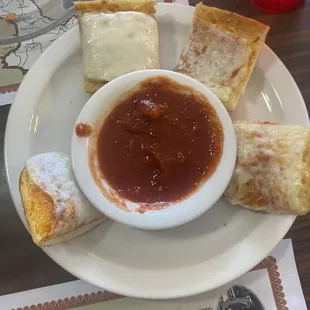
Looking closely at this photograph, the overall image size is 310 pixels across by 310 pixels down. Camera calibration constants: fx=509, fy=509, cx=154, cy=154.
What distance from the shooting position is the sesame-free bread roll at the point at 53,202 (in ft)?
4.90

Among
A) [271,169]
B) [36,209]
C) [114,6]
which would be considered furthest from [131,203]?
[114,6]

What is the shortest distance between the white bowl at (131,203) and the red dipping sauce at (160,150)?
21 mm

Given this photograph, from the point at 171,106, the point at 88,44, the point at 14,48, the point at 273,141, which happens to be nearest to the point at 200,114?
the point at 171,106

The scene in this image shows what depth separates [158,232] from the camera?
164cm

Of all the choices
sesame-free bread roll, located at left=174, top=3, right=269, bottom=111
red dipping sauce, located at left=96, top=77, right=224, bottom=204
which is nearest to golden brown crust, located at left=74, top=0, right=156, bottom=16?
sesame-free bread roll, located at left=174, top=3, right=269, bottom=111

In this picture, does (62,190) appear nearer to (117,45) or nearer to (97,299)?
(97,299)

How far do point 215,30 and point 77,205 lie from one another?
0.72 m

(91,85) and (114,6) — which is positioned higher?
(114,6)

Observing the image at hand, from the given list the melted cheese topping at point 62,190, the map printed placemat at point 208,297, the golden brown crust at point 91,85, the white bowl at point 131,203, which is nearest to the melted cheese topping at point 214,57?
the white bowl at point 131,203

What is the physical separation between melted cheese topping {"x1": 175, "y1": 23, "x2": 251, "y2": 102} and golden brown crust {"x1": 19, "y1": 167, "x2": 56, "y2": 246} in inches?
23.5

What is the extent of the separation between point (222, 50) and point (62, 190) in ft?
2.26

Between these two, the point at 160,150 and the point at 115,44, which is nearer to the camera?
the point at 160,150

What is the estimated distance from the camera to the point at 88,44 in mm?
1650

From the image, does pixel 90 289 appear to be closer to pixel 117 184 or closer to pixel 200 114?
pixel 117 184
